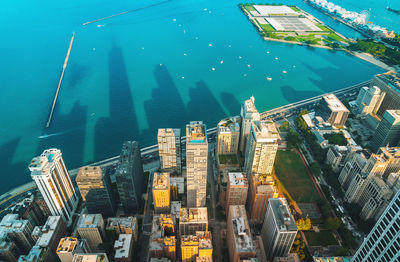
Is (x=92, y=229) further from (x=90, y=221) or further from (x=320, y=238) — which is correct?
(x=320, y=238)

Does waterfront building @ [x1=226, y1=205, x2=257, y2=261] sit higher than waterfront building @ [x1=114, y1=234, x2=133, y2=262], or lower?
higher

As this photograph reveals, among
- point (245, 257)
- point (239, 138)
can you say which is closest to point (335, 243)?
point (245, 257)

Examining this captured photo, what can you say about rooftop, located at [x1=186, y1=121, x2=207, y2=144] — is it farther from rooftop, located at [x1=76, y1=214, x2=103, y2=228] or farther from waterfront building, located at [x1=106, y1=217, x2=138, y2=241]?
rooftop, located at [x1=76, y1=214, x2=103, y2=228]

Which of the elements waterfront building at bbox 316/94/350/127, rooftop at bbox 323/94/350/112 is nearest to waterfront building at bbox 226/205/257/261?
waterfront building at bbox 316/94/350/127

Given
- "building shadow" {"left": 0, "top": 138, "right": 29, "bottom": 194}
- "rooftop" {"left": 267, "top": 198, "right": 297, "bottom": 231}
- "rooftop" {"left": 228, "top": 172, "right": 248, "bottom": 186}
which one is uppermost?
"rooftop" {"left": 267, "top": 198, "right": 297, "bottom": 231}

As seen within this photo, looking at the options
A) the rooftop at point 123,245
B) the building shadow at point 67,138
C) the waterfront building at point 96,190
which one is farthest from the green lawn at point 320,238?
the building shadow at point 67,138

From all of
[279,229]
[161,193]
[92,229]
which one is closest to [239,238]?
[279,229]
